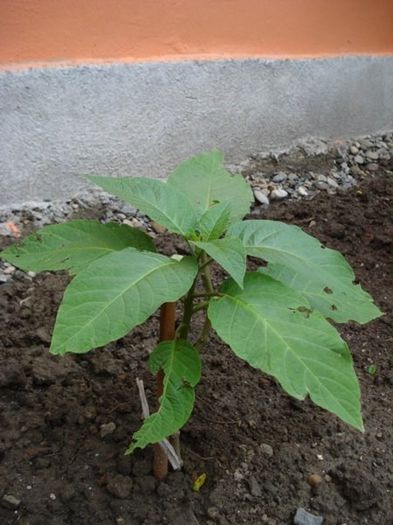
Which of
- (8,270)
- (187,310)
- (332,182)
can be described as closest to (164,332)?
(187,310)

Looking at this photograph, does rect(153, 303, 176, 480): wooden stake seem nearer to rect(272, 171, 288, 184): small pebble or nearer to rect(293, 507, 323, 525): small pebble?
rect(293, 507, 323, 525): small pebble

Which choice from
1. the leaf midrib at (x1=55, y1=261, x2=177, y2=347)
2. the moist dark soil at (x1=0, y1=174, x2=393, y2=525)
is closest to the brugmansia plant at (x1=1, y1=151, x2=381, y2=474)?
the leaf midrib at (x1=55, y1=261, x2=177, y2=347)

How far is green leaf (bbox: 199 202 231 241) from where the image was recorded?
1.57m

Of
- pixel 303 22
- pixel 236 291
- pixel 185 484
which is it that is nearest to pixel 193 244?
pixel 236 291

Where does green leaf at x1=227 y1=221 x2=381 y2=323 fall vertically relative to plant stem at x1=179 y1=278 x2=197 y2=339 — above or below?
above

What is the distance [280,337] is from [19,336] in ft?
3.85

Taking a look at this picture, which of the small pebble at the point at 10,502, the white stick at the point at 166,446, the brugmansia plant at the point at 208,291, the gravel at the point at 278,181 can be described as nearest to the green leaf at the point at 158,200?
the brugmansia plant at the point at 208,291

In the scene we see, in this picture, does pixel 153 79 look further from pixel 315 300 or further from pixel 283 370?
pixel 283 370

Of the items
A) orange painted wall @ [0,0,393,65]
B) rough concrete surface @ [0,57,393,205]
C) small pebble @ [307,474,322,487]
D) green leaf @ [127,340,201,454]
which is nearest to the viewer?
green leaf @ [127,340,201,454]

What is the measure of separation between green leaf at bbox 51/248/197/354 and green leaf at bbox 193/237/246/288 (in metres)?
0.06

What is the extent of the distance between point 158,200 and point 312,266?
0.40 m

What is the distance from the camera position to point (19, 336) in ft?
7.39

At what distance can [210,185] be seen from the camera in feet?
5.87

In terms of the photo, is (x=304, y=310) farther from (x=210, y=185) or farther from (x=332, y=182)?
Answer: (x=332, y=182)
